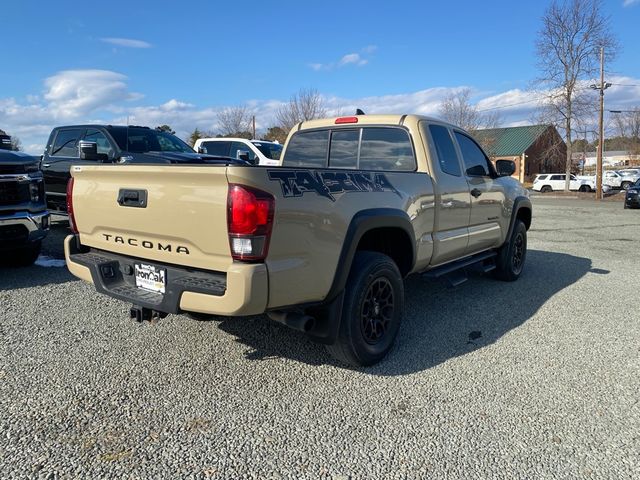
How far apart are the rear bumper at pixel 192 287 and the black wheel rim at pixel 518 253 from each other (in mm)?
4710

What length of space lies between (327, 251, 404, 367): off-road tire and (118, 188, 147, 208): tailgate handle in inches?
58.7

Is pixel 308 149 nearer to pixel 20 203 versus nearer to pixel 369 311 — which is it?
pixel 369 311

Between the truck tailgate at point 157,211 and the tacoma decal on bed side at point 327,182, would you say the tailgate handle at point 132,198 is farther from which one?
the tacoma decal on bed side at point 327,182

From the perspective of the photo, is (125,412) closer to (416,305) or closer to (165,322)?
(165,322)

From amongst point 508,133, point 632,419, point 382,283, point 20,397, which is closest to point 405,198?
point 382,283

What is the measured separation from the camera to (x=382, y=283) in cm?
375

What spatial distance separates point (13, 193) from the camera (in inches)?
225

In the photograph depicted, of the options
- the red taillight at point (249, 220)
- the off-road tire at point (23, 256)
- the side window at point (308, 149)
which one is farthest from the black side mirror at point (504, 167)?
the off-road tire at point (23, 256)

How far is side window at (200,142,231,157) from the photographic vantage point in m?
13.1

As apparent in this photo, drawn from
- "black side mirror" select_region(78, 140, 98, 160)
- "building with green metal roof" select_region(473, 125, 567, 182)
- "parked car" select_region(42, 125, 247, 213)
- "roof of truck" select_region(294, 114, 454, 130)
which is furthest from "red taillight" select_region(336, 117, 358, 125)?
"building with green metal roof" select_region(473, 125, 567, 182)

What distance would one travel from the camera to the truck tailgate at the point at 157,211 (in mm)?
2834

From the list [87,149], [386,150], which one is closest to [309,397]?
[386,150]

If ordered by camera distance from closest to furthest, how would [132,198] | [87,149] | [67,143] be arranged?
[132,198] → [87,149] → [67,143]

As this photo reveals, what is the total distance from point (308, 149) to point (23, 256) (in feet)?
14.0
